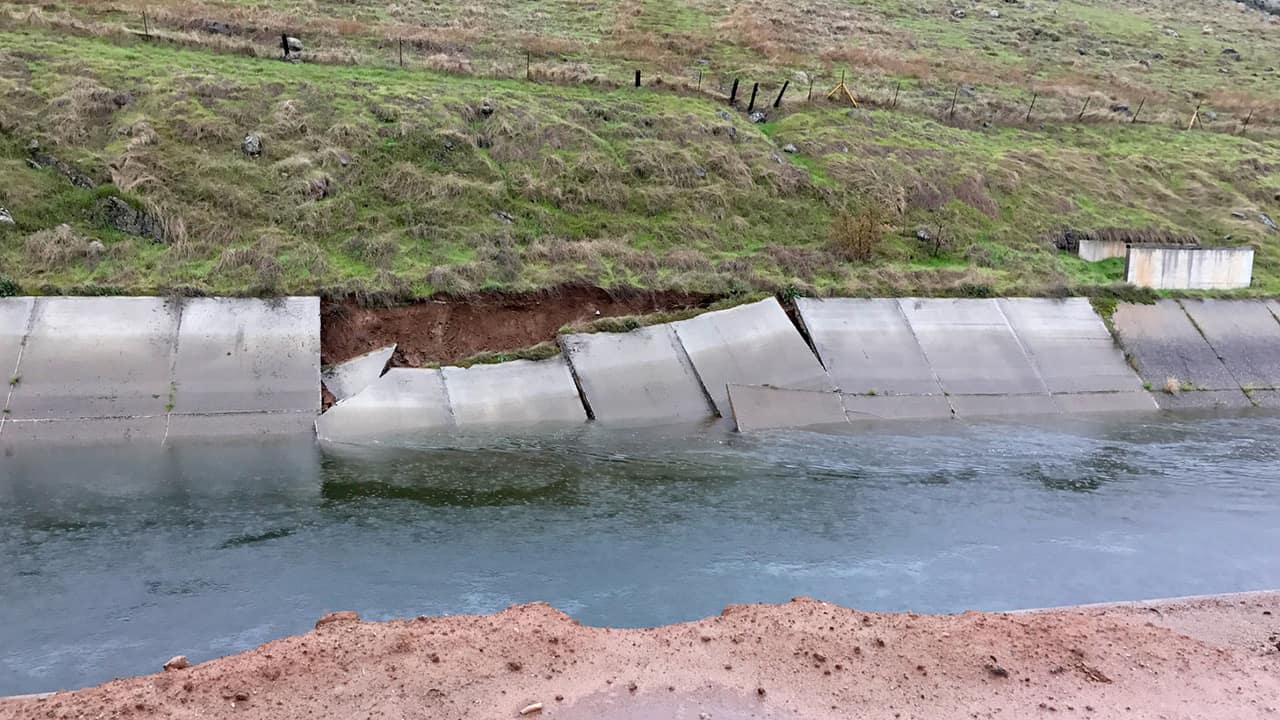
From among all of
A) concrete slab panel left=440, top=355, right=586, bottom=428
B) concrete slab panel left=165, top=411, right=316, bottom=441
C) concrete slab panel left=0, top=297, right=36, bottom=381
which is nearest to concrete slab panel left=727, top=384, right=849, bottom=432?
concrete slab panel left=440, top=355, right=586, bottom=428

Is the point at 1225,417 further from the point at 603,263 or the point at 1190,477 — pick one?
the point at 603,263

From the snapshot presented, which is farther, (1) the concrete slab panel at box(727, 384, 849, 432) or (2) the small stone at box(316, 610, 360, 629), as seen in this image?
(1) the concrete slab panel at box(727, 384, 849, 432)

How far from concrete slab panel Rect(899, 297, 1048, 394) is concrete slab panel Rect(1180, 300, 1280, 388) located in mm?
5217

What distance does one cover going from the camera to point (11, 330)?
602 inches

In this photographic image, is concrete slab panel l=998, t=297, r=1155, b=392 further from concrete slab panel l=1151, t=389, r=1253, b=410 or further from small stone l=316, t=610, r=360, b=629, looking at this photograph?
small stone l=316, t=610, r=360, b=629

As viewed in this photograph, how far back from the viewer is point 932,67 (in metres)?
36.2

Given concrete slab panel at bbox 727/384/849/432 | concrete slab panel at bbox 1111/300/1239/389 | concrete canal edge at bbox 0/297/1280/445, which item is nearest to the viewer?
concrete canal edge at bbox 0/297/1280/445

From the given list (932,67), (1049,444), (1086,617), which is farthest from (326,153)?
(932,67)

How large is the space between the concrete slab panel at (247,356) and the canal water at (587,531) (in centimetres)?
118

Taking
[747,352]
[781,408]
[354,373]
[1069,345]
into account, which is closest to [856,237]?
[1069,345]

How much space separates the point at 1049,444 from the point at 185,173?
18962 millimetres

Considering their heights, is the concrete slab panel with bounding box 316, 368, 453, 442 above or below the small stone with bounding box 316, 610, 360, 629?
above

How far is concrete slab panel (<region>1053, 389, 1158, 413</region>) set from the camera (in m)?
17.9

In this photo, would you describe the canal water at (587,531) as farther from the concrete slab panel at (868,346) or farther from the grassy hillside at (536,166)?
the grassy hillside at (536,166)
